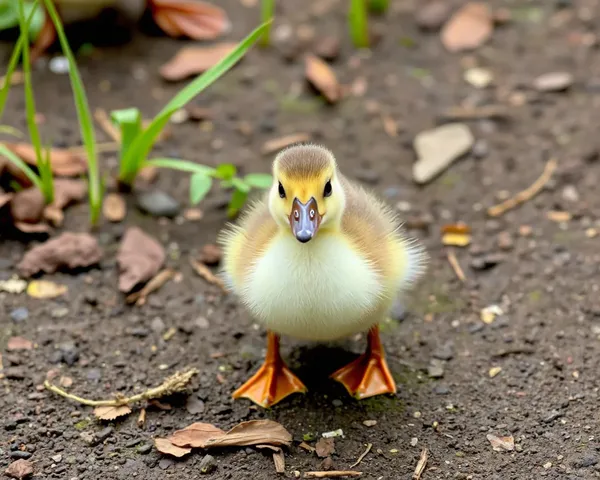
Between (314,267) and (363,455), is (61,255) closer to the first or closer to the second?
(314,267)

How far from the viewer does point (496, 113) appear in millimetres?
3998

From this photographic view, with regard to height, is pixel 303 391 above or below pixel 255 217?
below

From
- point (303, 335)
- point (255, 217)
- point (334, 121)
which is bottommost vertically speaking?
point (334, 121)

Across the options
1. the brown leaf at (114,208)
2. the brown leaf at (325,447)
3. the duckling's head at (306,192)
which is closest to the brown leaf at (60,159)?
the brown leaf at (114,208)

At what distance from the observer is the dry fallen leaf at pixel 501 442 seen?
245 cm

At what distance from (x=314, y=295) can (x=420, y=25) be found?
2535 mm

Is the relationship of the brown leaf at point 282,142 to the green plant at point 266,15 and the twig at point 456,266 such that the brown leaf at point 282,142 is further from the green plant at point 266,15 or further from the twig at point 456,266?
the twig at point 456,266

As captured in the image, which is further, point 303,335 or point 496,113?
point 496,113

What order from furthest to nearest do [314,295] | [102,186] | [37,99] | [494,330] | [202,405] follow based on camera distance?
[37,99] → [102,186] → [494,330] → [202,405] → [314,295]

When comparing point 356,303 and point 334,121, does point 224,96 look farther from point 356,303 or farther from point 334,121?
point 356,303

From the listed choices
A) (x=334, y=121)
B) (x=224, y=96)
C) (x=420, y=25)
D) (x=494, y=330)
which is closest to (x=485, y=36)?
(x=420, y=25)

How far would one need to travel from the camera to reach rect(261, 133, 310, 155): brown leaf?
3.79 meters

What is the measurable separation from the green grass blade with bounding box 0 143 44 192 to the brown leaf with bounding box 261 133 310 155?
0.99 metres

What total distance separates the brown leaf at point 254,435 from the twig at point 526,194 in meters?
1.45
